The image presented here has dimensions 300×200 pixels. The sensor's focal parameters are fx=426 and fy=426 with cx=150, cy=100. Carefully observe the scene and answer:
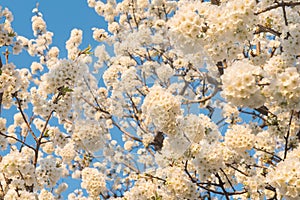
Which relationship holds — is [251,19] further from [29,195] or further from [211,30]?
[29,195]

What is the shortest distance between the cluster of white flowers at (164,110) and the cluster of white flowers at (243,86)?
0.84 metres

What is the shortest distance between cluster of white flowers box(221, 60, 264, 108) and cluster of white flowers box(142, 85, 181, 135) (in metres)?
0.84

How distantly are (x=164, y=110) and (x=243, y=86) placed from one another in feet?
3.43

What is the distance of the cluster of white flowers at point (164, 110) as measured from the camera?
4.36m

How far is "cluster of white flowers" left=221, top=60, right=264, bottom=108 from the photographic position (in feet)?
11.7

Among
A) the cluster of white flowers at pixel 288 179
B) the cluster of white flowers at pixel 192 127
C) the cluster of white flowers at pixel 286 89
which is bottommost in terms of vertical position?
the cluster of white flowers at pixel 288 179

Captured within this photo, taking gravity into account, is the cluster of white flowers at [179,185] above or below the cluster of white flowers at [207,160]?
below

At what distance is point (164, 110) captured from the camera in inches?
171

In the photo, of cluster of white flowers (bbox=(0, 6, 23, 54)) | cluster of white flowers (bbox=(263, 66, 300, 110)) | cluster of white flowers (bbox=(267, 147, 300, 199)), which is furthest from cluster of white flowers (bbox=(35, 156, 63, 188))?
cluster of white flowers (bbox=(263, 66, 300, 110))

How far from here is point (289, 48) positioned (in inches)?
189

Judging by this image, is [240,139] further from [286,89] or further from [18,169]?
[18,169]

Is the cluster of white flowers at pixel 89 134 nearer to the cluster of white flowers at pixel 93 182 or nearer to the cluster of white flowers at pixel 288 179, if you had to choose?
the cluster of white flowers at pixel 93 182

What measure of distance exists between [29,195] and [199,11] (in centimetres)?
292

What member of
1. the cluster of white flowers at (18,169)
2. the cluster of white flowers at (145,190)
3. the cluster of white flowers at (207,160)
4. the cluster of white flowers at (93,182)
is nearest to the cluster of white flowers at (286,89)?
the cluster of white flowers at (207,160)
